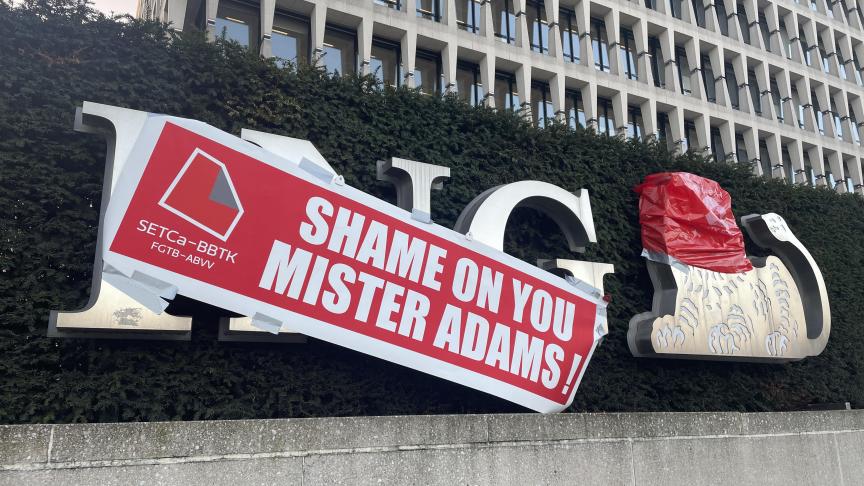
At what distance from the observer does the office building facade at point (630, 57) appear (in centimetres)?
2269

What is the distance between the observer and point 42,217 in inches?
271

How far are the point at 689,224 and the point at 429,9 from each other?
56.2 ft

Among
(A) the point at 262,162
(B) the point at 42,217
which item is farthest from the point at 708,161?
(B) the point at 42,217

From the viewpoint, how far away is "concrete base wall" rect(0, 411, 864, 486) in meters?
4.86

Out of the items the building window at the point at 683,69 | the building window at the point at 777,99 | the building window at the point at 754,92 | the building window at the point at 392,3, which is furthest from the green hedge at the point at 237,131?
the building window at the point at 777,99

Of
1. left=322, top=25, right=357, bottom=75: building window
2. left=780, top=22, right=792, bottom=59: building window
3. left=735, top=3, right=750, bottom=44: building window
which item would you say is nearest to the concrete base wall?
left=322, top=25, right=357, bottom=75: building window

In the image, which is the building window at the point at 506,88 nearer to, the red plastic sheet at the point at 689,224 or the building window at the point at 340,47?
the building window at the point at 340,47

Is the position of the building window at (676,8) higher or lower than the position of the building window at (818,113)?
higher

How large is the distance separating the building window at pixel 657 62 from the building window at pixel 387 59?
42.2 feet

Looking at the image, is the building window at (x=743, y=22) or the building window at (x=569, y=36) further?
the building window at (x=743, y=22)

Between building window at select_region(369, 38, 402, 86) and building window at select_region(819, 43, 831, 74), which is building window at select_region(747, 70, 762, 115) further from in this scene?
building window at select_region(369, 38, 402, 86)

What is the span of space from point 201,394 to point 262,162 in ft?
8.28

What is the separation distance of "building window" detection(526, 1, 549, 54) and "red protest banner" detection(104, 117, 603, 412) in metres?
20.9

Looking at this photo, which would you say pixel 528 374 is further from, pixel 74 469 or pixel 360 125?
pixel 74 469
